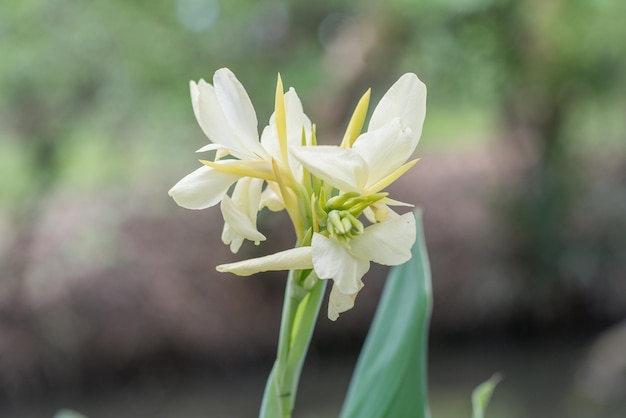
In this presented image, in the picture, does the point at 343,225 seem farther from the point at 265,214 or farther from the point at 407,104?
the point at 265,214

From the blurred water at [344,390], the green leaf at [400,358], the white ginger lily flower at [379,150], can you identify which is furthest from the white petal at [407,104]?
the blurred water at [344,390]

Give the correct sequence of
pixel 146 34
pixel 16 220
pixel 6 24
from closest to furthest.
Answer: pixel 6 24
pixel 146 34
pixel 16 220

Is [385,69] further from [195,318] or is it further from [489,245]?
[195,318]

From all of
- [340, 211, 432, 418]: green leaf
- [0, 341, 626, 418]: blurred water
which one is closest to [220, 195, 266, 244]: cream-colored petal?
[340, 211, 432, 418]: green leaf

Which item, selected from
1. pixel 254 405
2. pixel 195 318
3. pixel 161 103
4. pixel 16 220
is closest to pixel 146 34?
pixel 161 103

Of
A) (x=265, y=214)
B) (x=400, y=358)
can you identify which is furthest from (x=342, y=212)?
(x=265, y=214)

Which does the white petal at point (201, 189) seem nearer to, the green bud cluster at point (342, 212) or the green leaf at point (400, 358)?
the green bud cluster at point (342, 212)
